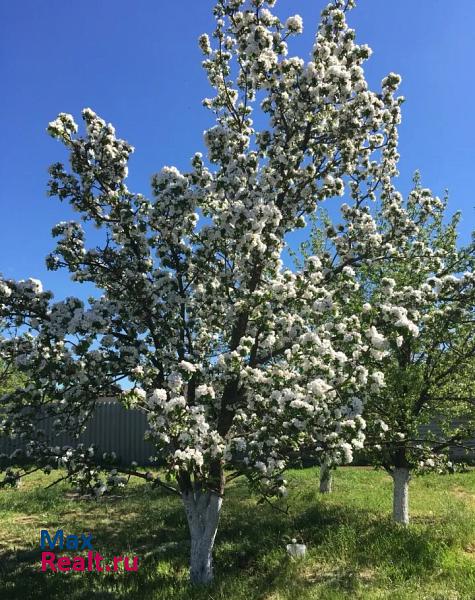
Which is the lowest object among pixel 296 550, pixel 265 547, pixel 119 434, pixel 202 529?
pixel 265 547

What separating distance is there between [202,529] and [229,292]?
468 centimetres

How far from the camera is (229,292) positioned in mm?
10500

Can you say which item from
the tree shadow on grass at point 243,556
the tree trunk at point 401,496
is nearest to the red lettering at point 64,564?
the tree shadow on grass at point 243,556

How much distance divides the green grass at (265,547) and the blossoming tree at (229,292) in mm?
1079

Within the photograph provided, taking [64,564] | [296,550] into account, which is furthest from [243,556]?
[64,564]

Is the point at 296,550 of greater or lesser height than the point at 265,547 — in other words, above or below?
above

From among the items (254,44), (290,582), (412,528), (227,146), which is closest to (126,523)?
(290,582)

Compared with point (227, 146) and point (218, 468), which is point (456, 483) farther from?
point (227, 146)

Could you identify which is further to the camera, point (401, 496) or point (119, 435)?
point (119, 435)

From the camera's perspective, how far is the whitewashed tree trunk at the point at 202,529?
355 inches

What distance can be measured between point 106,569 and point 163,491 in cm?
866

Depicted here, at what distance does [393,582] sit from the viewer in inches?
336

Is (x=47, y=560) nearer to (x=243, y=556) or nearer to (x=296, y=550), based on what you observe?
(x=243, y=556)

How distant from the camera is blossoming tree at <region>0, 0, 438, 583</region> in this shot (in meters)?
8.09
